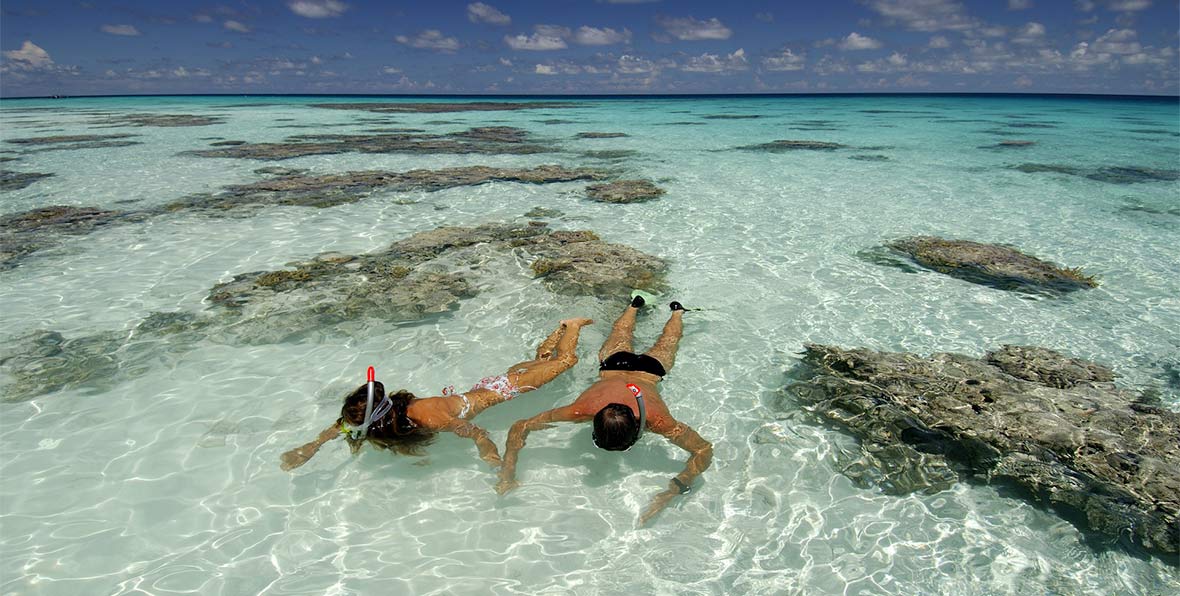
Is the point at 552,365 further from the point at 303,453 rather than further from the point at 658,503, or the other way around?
the point at 303,453

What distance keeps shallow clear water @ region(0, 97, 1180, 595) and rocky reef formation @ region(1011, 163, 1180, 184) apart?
28.1 ft

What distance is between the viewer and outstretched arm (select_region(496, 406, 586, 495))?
5414 millimetres

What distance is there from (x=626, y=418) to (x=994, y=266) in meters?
9.81

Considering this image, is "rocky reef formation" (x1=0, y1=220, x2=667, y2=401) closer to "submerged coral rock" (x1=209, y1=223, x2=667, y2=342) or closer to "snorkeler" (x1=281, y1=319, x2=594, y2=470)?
"submerged coral rock" (x1=209, y1=223, x2=667, y2=342)

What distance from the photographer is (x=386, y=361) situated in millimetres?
7652

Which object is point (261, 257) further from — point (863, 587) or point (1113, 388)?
point (1113, 388)

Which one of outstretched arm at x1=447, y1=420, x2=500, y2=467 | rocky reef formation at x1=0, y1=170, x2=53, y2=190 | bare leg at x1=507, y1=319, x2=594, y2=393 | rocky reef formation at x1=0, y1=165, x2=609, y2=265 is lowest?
outstretched arm at x1=447, y1=420, x2=500, y2=467

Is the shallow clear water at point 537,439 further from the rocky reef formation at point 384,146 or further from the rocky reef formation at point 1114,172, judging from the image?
the rocky reef formation at point 384,146

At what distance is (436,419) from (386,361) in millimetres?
2241

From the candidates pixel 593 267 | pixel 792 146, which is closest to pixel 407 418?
pixel 593 267

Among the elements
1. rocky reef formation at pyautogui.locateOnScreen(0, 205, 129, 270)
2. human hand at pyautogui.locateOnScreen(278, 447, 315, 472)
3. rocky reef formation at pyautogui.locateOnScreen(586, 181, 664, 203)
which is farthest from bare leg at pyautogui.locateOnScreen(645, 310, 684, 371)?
rocky reef formation at pyautogui.locateOnScreen(0, 205, 129, 270)

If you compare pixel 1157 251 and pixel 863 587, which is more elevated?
pixel 1157 251

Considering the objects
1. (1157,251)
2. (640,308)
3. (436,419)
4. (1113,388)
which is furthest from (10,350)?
(1157,251)

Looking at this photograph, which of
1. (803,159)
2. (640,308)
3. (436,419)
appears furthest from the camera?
(803,159)
